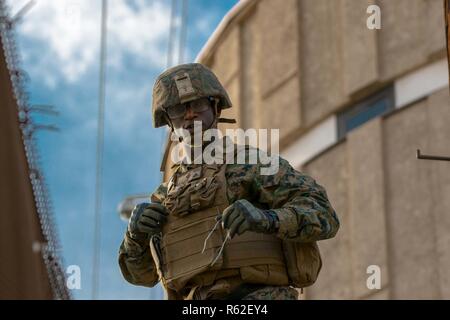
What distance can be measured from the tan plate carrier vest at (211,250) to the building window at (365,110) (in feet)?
117

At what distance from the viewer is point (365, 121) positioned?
51750mm

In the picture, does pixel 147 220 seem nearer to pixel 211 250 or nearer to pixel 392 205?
pixel 211 250

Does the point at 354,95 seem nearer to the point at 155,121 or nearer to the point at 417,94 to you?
the point at 417,94

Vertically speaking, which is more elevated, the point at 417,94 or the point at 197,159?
the point at 417,94

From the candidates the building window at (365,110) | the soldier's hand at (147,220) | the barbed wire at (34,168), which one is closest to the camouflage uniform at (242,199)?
the soldier's hand at (147,220)

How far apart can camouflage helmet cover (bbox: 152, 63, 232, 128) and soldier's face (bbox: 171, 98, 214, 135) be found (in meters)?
0.08

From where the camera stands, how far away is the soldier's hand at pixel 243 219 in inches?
589

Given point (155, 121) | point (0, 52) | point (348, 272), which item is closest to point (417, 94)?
point (348, 272)

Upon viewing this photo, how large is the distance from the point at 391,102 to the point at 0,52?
10.5m

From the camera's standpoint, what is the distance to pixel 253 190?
15.8 metres

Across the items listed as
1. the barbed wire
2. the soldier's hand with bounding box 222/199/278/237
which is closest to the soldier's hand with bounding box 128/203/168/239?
the soldier's hand with bounding box 222/199/278/237

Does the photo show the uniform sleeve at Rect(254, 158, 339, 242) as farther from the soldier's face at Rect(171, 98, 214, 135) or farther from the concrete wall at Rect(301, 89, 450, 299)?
the concrete wall at Rect(301, 89, 450, 299)

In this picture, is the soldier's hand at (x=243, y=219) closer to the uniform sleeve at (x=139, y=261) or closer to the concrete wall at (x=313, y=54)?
the uniform sleeve at (x=139, y=261)
